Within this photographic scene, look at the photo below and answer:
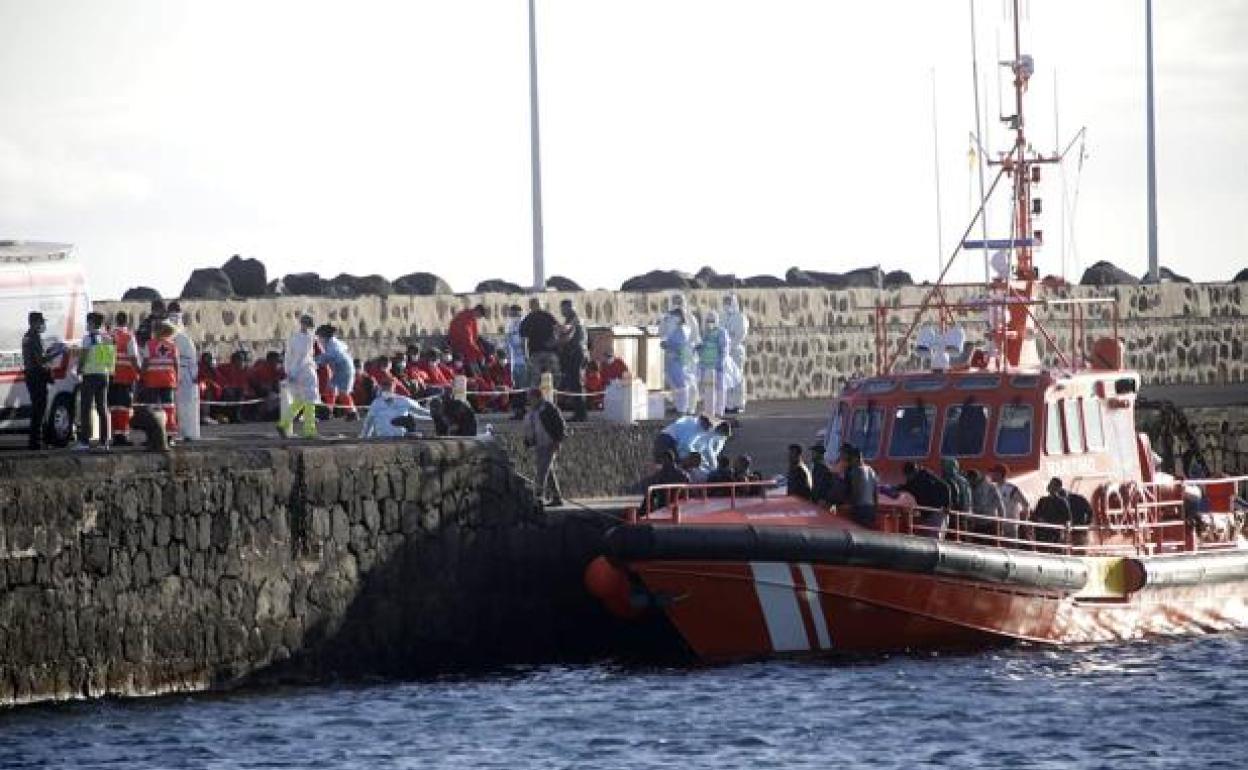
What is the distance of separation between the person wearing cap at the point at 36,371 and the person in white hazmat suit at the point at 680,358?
9847 millimetres

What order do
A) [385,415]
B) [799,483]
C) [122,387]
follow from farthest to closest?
[385,415] → [122,387] → [799,483]

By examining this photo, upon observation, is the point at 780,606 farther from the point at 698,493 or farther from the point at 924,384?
the point at 924,384

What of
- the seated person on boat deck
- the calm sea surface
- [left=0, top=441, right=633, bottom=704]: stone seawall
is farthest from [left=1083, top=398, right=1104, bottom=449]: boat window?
[left=0, top=441, right=633, bottom=704]: stone seawall

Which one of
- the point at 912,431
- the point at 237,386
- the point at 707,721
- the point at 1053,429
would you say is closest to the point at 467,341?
the point at 237,386

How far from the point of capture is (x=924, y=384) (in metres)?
27.8

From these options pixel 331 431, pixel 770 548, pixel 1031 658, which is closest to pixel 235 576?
pixel 770 548

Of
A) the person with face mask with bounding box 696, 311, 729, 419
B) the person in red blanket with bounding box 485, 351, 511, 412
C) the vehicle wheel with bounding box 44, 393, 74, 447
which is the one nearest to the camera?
the vehicle wheel with bounding box 44, 393, 74, 447

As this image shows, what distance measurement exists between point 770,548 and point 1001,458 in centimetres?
323

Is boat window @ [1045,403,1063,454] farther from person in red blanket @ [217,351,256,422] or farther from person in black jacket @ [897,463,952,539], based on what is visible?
person in red blanket @ [217,351,256,422]

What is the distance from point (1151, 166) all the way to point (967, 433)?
25.3 m

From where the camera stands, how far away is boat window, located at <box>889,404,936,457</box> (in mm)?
27672

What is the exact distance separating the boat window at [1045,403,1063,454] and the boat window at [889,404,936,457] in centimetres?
95

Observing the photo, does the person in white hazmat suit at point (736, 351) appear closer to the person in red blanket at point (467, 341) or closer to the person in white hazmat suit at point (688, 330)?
the person in white hazmat suit at point (688, 330)

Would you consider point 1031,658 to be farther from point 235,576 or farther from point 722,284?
point 722,284
